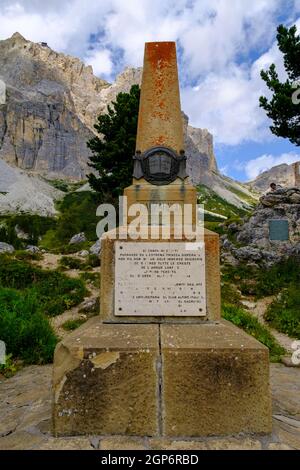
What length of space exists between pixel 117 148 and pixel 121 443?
63.7 ft

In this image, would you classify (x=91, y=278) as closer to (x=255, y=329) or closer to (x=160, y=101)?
(x=255, y=329)

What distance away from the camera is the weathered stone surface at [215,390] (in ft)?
8.52

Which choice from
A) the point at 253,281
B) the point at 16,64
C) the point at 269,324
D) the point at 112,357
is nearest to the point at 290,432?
the point at 112,357

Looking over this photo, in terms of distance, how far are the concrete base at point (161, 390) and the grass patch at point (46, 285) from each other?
7.68 m

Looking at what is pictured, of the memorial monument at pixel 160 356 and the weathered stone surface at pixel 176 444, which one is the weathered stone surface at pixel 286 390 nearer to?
the memorial monument at pixel 160 356

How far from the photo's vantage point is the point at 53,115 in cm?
13175

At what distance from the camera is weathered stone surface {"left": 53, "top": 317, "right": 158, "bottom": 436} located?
8.50 ft

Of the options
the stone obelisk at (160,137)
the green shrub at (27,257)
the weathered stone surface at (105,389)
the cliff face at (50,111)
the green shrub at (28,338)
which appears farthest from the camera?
the cliff face at (50,111)

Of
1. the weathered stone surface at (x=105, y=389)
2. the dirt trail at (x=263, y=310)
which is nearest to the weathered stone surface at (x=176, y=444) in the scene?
the weathered stone surface at (x=105, y=389)

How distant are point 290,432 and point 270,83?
13032mm

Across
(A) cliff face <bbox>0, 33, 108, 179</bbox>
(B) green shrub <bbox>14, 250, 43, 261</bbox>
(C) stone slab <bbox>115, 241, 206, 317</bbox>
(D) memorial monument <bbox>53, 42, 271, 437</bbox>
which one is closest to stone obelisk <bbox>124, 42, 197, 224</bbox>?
(D) memorial monument <bbox>53, 42, 271, 437</bbox>

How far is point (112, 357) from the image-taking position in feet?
8.83

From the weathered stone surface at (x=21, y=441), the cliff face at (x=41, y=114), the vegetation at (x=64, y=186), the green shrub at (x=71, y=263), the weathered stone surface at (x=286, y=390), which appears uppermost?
the cliff face at (x=41, y=114)
